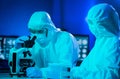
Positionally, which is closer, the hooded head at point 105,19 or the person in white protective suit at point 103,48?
the person in white protective suit at point 103,48

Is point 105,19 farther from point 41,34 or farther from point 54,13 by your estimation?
point 54,13

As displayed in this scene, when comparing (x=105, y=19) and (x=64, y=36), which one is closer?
(x=105, y=19)

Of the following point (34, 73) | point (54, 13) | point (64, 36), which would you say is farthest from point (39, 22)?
point (54, 13)

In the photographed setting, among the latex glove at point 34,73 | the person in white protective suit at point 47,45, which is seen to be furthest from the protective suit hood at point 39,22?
the latex glove at point 34,73

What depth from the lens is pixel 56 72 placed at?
2.96 m

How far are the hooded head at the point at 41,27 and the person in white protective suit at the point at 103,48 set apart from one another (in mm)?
893

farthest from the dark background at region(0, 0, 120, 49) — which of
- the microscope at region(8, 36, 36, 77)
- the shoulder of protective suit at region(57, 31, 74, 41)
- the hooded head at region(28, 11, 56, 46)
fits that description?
the microscope at region(8, 36, 36, 77)

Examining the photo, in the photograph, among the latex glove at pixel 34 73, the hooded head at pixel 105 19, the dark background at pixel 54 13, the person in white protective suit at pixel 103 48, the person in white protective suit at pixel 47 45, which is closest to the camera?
the person in white protective suit at pixel 103 48

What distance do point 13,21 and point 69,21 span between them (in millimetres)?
878

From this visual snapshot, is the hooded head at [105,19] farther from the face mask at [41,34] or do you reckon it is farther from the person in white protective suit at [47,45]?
the face mask at [41,34]

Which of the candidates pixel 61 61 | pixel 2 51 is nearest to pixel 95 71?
pixel 61 61

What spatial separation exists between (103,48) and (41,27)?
1019 millimetres

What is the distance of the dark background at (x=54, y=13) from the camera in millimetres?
6016

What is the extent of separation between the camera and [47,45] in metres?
3.58
